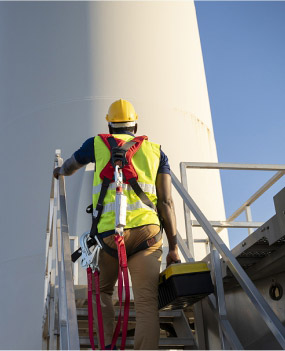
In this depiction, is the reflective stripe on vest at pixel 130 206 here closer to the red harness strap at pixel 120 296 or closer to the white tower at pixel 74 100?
the red harness strap at pixel 120 296

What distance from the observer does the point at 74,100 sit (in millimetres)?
6004

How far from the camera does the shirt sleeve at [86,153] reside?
3.14 meters

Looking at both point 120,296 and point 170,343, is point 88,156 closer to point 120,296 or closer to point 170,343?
point 120,296

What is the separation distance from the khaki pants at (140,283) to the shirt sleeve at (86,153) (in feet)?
1.85

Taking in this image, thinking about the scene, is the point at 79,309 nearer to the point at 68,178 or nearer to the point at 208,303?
the point at 208,303

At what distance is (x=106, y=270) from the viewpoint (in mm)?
2961

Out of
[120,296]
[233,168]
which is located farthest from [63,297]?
[233,168]

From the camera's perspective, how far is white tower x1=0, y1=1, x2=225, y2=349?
5484 mm

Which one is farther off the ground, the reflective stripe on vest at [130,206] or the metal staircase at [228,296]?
the reflective stripe on vest at [130,206]

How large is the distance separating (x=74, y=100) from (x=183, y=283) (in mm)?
3654

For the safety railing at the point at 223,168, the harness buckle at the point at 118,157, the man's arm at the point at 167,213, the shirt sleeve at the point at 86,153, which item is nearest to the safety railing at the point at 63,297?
the shirt sleeve at the point at 86,153

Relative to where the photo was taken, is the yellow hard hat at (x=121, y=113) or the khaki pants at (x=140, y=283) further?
the yellow hard hat at (x=121, y=113)

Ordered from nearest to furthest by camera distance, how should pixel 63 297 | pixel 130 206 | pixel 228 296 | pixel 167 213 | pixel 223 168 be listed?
pixel 63 297
pixel 130 206
pixel 167 213
pixel 228 296
pixel 223 168

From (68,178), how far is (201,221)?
8.80 feet
